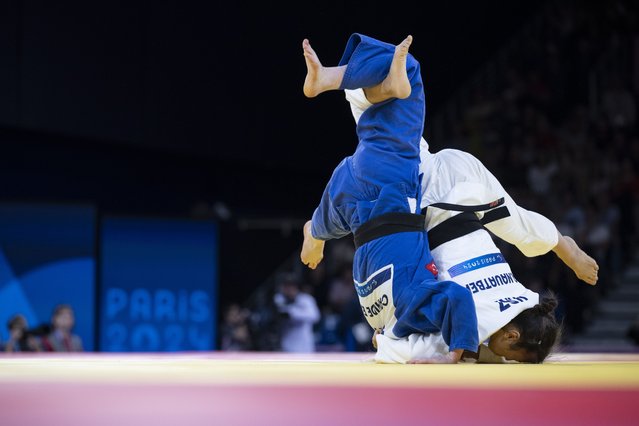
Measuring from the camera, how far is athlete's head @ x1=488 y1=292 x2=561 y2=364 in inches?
94.1

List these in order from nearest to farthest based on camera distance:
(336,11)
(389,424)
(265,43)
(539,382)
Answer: (389,424), (539,382), (336,11), (265,43)

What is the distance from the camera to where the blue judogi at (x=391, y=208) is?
2283mm

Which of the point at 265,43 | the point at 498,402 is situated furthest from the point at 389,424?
the point at 265,43

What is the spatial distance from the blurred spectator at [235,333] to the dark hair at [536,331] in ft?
20.2

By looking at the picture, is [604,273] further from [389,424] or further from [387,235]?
[389,424]

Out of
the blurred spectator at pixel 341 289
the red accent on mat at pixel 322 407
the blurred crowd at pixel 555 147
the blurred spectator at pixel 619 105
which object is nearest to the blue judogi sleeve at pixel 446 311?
the red accent on mat at pixel 322 407

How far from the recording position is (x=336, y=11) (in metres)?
6.57

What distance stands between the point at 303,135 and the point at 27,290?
2.54 meters

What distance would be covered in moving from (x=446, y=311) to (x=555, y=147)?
7.93m

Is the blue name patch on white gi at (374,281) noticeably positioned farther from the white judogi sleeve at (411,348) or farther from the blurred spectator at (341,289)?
the blurred spectator at (341,289)

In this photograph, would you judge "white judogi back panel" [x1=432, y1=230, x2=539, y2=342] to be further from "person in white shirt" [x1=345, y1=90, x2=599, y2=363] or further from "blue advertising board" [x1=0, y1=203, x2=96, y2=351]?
"blue advertising board" [x1=0, y1=203, x2=96, y2=351]

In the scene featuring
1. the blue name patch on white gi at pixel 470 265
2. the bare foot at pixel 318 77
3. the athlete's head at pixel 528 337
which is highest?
the bare foot at pixel 318 77

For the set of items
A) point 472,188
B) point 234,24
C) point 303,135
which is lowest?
point 472,188

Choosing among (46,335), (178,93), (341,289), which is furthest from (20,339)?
(341,289)
